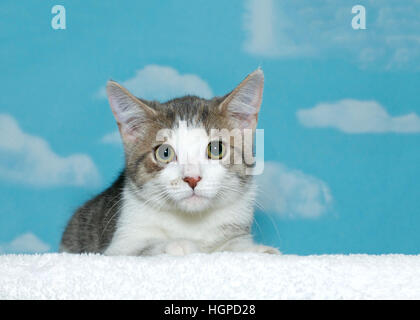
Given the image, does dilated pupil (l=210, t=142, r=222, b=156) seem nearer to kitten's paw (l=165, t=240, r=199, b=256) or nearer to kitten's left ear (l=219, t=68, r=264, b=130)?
kitten's left ear (l=219, t=68, r=264, b=130)

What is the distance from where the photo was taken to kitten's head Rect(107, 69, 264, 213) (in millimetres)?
1998

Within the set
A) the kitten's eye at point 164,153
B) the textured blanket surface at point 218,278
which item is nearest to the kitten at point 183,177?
the kitten's eye at point 164,153

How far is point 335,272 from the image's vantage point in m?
1.42

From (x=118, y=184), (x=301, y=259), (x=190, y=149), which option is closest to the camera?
(x=301, y=259)

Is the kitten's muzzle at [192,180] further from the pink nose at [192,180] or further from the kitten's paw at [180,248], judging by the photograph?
the kitten's paw at [180,248]

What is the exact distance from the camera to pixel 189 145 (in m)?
2.05

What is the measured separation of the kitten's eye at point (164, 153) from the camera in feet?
6.86

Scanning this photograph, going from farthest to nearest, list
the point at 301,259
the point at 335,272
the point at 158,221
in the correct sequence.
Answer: the point at 158,221, the point at 301,259, the point at 335,272

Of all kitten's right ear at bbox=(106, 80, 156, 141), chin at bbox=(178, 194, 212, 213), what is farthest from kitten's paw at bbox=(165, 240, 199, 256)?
kitten's right ear at bbox=(106, 80, 156, 141)

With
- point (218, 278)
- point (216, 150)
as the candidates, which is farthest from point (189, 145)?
point (218, 278)
